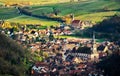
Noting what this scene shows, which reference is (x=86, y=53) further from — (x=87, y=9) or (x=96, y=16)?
(x=87, y=9)

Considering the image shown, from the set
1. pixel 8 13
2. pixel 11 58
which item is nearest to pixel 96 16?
pixel 8 13

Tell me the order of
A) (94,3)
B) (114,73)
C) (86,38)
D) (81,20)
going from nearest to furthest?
(114,73), (86,38), (81,20), (94,3)

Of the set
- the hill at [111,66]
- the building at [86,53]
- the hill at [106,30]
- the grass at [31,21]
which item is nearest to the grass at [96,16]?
the hill at [106,30]

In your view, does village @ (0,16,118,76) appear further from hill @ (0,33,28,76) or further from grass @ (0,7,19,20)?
grass @ (0,7,19,20)

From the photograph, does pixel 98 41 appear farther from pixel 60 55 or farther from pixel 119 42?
pixel 60 55

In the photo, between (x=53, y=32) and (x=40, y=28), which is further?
(x=40, y=28)

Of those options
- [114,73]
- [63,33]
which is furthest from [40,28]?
Answer: [114,73]
